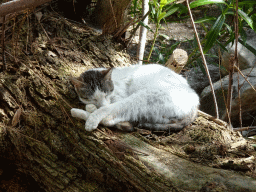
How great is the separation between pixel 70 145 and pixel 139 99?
763mm

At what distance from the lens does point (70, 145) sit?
1.93m

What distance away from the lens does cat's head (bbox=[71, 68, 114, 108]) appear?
2184mm

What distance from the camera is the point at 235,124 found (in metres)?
4.30

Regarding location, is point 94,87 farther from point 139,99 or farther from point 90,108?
point 139,99

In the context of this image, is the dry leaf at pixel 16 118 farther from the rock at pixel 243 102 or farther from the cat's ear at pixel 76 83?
the rock at pixel 243 102

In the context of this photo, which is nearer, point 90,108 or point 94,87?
point 90,108

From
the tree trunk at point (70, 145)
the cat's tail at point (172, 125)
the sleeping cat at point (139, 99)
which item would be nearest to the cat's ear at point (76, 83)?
the sleeping cat at point (139, 99)

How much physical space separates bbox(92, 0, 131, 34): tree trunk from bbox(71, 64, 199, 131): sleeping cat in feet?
3.68

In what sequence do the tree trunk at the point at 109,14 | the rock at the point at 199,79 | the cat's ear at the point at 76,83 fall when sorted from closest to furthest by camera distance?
the cat's ear at the point at 76,83, the tree trunk at the point at 109,14, the rock at the point at 199,79

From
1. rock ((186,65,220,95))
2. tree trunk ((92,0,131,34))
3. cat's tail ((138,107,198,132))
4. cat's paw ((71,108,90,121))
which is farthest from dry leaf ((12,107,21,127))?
rock ((186,65,220,95))

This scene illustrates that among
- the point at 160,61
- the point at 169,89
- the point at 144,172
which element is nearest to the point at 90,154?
the point at 144,172

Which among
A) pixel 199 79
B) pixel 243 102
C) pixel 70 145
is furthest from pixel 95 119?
pixel 199 79

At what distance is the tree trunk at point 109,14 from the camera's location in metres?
3.06

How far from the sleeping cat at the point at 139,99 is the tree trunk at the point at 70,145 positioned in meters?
0.11
